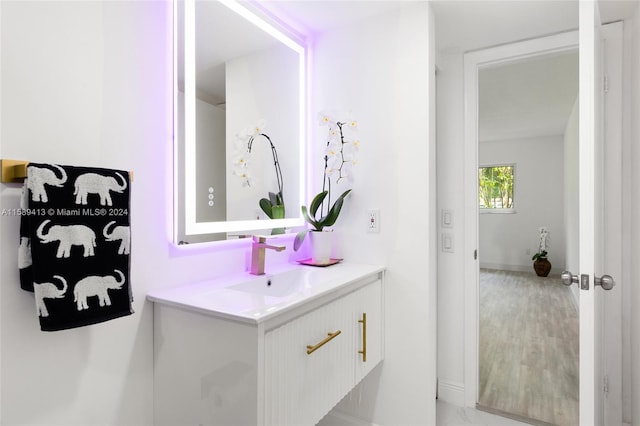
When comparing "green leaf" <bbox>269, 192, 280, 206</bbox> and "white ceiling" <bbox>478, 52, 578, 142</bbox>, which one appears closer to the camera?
"green leaf" <bbox>269, 192, 280, 206</bbox>

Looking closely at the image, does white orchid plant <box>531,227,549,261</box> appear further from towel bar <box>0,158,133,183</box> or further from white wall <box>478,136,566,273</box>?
towel bar <box>0,158,133,183</box>

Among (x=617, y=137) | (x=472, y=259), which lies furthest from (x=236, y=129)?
(x=617, y=137)

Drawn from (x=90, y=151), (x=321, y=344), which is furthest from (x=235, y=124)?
(x=321, y=344)

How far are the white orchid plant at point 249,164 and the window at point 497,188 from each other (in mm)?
5476

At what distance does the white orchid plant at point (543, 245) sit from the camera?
5.70 m

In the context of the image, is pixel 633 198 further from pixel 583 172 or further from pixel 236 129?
pixel 236 129

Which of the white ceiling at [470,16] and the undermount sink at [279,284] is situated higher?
the white ceiling at [470,16]

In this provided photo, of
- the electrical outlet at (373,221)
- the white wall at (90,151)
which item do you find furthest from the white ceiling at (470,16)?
the electrical outlet at (373,221)

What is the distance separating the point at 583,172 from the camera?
4.28 feet

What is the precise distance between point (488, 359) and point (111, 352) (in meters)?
2.62

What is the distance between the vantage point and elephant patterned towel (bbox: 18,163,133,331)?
0.89 metres

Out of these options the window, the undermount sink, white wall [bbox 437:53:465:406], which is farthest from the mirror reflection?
the window

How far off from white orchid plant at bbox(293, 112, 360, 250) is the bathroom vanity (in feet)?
1.49

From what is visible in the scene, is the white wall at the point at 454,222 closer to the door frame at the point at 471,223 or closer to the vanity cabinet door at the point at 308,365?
the door frame at the point at 471,223
